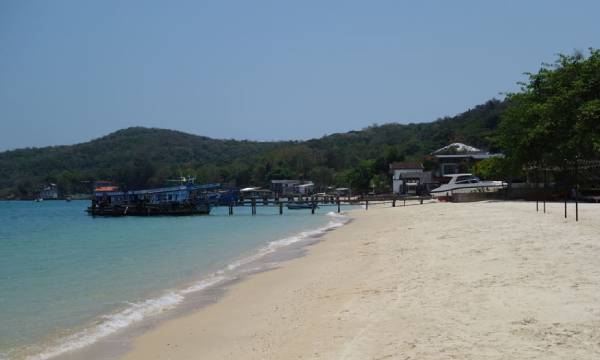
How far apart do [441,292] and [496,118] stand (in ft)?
345

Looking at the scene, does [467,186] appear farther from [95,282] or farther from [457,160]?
[95,282]

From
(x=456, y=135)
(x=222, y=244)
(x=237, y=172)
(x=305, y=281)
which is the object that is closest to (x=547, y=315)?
(x=305, y=281)

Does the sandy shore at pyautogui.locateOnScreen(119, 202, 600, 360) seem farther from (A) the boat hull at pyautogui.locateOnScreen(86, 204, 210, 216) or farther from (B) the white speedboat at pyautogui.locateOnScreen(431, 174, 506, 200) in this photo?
(A) the boat hull at pyautogui.locateOnScreen(86, 204, 210, 216)

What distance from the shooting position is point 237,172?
141250 mm

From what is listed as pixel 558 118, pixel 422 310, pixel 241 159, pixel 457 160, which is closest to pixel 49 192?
pixel 241 159

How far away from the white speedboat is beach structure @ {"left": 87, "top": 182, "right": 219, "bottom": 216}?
979 inches

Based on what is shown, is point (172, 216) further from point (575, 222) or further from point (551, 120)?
point (575, 222)

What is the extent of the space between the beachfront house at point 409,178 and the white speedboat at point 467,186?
14.7 meters

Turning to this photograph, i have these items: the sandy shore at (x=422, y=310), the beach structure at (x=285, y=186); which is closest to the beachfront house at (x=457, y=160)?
the beach structure at (x=285, y=186)

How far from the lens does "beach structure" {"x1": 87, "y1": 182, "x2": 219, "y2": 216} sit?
→ 60.9 meters

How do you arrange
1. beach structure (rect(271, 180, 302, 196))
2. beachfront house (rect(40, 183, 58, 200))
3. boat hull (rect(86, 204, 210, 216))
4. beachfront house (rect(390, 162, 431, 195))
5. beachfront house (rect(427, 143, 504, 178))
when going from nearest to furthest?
boat hull (rect(86, 204, 210, 216)) → beachfront house (rect(427, 143, 504, 178)) → beachfront house (rect(390, 162, 431, 195)) → beach structure (rect(271, 180, 302, 196)) → beachfront house (rect(40, 183, 58, 200))

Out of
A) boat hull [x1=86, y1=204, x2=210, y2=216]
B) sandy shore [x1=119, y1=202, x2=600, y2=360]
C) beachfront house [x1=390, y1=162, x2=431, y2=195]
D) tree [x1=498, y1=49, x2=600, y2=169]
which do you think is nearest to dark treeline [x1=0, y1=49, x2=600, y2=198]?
tree [x1=498, y1=49, x2=600, y2=169]

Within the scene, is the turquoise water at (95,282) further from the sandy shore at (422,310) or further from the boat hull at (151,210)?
the boat hull at (151,210)

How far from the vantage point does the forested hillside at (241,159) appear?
106325 mm
